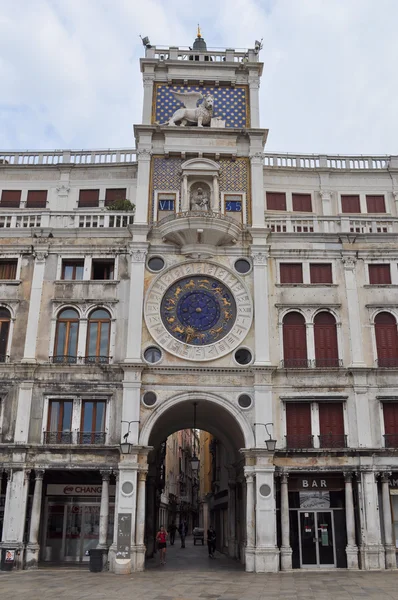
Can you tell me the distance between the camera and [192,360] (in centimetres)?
3083

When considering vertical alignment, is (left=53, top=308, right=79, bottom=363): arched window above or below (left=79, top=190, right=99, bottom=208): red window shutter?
below

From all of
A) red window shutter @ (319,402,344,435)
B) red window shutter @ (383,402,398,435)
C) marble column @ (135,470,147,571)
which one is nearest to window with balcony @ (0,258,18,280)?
marble column @ (135,470,147,571)

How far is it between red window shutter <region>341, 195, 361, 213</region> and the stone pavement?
67.2 feet

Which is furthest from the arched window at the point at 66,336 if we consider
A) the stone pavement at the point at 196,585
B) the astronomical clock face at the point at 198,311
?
the stone pavement at the point at 196,585

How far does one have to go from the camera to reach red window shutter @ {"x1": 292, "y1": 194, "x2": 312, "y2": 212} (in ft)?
121

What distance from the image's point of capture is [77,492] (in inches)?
1231

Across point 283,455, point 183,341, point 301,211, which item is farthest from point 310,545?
point 301,211

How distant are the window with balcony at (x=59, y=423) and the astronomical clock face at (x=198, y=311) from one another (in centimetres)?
579

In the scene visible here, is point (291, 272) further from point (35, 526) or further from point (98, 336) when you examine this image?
point (35, 526)

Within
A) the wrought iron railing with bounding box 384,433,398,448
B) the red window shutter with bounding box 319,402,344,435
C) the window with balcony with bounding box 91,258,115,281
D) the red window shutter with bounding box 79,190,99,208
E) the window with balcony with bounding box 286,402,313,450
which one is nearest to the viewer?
the wrought iron railing with bounding box 384,433,398,448

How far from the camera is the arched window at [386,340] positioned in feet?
102

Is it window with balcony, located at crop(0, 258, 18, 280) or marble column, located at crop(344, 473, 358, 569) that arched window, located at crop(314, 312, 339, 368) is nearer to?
marble column, located at crop(344, 473, 358, 569)

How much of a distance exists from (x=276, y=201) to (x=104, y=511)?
20425 mm

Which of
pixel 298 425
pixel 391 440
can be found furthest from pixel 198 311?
pixel 391 440
